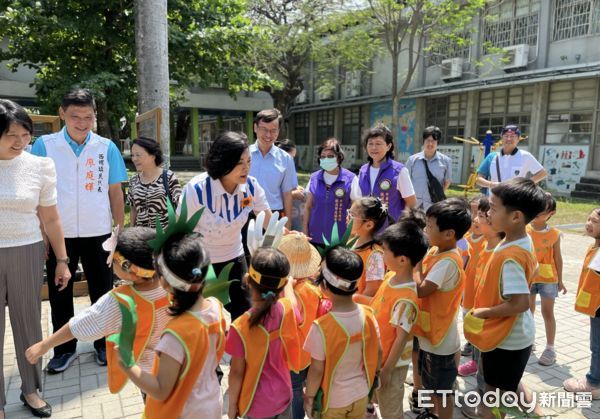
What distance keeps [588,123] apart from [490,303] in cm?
1385

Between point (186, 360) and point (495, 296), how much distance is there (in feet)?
5.03

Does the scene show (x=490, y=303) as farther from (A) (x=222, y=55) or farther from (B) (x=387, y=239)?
(A) (x=222, y=55)

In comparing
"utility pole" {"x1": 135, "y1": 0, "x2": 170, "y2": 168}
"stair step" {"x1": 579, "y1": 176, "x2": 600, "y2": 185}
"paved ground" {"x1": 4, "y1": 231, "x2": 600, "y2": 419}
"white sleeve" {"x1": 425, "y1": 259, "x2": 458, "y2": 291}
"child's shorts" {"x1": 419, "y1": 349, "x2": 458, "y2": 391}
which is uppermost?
"utility pole" {"x1": 135, "y1": 0, "x2": 170, "y2": 168}

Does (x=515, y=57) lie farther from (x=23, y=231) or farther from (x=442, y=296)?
(x=23, y=231)

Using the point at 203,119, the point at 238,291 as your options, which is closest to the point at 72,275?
the point at 238,291

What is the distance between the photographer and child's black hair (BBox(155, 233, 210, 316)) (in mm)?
1545

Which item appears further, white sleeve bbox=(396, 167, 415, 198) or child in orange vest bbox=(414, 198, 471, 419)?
white sleeve bbox=(396, 167, 415, 198)

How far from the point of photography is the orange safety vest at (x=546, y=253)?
3.30 metres

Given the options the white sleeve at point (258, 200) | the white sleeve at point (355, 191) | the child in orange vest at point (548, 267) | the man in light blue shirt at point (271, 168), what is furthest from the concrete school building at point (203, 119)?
the child in orange vest at point (548, 267)

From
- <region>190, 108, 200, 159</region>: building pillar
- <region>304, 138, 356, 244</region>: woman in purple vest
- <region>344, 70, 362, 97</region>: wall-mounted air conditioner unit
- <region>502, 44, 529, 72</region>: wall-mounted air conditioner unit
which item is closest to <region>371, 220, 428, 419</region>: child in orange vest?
<region>304, 138, 356, 244</region>: woman in purple vest

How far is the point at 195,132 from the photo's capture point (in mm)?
23094

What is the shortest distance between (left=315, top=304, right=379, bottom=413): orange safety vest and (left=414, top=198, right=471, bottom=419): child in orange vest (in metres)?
0.49

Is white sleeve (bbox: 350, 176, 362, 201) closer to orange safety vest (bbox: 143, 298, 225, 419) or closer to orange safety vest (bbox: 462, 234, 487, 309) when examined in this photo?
orange safety vest (bbox: 462, 234, 487, 309)

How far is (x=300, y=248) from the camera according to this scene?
2094 mm
